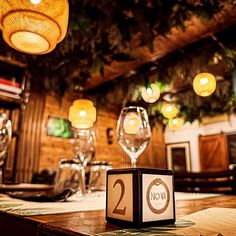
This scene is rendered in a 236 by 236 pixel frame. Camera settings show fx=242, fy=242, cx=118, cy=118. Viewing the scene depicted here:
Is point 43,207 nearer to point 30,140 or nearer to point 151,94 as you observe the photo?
point 151,94

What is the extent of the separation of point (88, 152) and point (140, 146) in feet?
1.37

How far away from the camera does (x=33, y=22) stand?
1.12 meters

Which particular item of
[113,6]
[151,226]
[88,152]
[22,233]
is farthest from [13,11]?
[113,6]

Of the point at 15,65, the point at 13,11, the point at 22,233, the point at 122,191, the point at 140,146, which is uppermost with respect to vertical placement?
the point at 15,65

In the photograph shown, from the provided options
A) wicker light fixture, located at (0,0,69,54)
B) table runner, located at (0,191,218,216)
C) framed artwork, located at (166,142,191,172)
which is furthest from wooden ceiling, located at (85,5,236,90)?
framed artwork, located at (166,142,191,172)

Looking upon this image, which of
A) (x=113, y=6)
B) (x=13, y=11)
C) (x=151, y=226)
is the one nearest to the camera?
(x=151, y=226)

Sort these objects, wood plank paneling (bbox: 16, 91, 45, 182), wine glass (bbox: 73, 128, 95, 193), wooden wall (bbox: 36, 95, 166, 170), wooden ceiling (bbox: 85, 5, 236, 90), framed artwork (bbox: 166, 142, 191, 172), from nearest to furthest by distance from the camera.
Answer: wine glass (bbox: 73, 128, 95, 193)
wooden ceiling (bbox: 85, 5, 236, 90)
wood plank paneling (bbox: 16, 91, 45, 182)
wooden wall (bbox: 36, 95, 166, 170)
framed artwork (bbox: 166, 142, 191, 172)

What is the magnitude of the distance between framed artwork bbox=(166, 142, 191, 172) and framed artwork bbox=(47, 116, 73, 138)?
14.2 feet

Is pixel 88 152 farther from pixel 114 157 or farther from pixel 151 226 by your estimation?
pixel 114 157

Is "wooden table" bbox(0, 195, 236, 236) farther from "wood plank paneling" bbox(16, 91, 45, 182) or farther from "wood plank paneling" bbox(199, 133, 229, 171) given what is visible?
"wood plank paneling" bbox(199, 133, 229, 171)

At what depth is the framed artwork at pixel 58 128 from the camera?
18.0ft

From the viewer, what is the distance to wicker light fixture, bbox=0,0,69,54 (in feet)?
3.49

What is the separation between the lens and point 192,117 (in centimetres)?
616

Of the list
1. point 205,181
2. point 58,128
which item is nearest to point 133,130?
point 205,181
